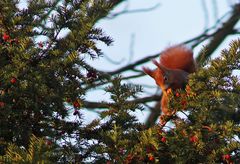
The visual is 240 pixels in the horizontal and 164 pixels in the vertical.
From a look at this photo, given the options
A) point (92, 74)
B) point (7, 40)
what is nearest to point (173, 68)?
point (92, 74)

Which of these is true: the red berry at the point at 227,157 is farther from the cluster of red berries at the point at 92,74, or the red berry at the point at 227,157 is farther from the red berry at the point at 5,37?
the red berry at the point at 5,37

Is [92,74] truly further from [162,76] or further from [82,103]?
[162,76]

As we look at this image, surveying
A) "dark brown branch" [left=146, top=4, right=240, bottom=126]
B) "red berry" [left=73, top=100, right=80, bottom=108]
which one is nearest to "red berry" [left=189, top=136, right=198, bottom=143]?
"red berry" [left=73, top=100, right=80, bottom=108]

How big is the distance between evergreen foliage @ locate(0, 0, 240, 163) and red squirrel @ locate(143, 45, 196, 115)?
976 mm

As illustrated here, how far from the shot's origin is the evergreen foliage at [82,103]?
149 cm

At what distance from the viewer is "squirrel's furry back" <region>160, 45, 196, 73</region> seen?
9.59 feet

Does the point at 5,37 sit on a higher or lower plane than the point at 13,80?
higher

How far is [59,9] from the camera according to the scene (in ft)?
5.53

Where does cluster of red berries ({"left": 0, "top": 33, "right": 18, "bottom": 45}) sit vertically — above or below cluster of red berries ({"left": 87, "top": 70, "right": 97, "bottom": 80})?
above

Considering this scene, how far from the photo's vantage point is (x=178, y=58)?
301cm

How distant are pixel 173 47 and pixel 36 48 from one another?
1.51 metres

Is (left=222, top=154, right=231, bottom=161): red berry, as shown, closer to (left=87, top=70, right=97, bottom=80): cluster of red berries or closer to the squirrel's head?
(left=87, top=70, right=97, bottom=80): cluster of red berries

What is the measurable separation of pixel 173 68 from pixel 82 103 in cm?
134

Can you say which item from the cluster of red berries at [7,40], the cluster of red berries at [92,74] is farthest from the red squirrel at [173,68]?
the cluster of red berries at [7,40]
